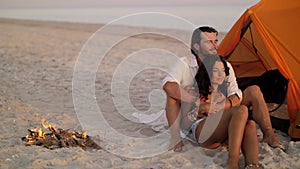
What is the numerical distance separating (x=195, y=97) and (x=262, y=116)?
740mm

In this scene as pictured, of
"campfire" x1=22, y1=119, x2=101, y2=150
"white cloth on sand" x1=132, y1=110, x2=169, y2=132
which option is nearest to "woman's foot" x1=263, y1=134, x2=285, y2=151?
"white cloth on sand" x1=132, y1=110, x2=169, y2=132

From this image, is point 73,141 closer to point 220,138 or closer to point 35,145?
point 35,145

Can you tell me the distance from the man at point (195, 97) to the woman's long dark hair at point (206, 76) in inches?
2.0

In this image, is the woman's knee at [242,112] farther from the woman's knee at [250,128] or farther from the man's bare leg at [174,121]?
the man's bare leg at [174,121]

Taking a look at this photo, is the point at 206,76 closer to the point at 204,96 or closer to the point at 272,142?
the point at 204,96

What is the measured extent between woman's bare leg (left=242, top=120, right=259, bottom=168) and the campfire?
165cm

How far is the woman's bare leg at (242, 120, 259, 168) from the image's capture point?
344cm

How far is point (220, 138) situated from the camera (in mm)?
3873

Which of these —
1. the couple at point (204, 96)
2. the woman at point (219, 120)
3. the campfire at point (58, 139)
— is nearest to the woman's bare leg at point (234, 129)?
the woman at point (219, 120)

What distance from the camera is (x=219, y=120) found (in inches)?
147

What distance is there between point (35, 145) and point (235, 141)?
2.14 meters

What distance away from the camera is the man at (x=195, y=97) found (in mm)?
4047

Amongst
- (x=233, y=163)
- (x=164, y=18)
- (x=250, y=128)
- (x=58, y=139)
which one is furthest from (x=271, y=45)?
(x=164, y=18)

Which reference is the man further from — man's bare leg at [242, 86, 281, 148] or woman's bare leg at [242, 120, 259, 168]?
woman's bare leg at [242, 120, 259, 168]
